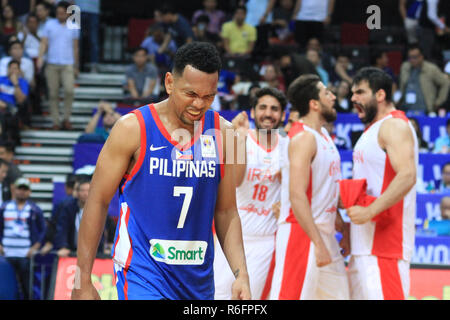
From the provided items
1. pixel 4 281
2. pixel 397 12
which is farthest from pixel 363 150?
pixel 397 12

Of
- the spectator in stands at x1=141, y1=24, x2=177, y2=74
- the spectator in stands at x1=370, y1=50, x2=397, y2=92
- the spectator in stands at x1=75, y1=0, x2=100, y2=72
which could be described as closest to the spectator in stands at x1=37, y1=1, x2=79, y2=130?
the spectator in stands at x1=75, y1=0, x2=100, y2=72

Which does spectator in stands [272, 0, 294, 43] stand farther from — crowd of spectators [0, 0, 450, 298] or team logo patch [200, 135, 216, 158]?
team logo patch [200, 135, 216, 158]

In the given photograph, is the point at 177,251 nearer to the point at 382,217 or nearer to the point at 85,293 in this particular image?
the point at 85,293

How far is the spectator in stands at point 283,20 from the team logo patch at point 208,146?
36.9 feet

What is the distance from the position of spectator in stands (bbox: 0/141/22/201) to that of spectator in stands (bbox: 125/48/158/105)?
8.64 ft

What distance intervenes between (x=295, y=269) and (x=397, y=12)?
1258 cm

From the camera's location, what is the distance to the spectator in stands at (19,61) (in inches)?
515

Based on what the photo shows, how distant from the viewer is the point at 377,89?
6.56 metres

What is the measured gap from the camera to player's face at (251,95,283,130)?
743cm

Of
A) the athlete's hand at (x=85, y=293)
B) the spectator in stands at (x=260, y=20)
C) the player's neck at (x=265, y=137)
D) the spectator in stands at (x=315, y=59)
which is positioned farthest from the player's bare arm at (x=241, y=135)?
the spectator in stands at (x=260, y=20)

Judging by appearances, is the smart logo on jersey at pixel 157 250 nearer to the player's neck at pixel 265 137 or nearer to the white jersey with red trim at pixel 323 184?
the white jersey with red trim at pixel 323 184

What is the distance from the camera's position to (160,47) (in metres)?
14.5
